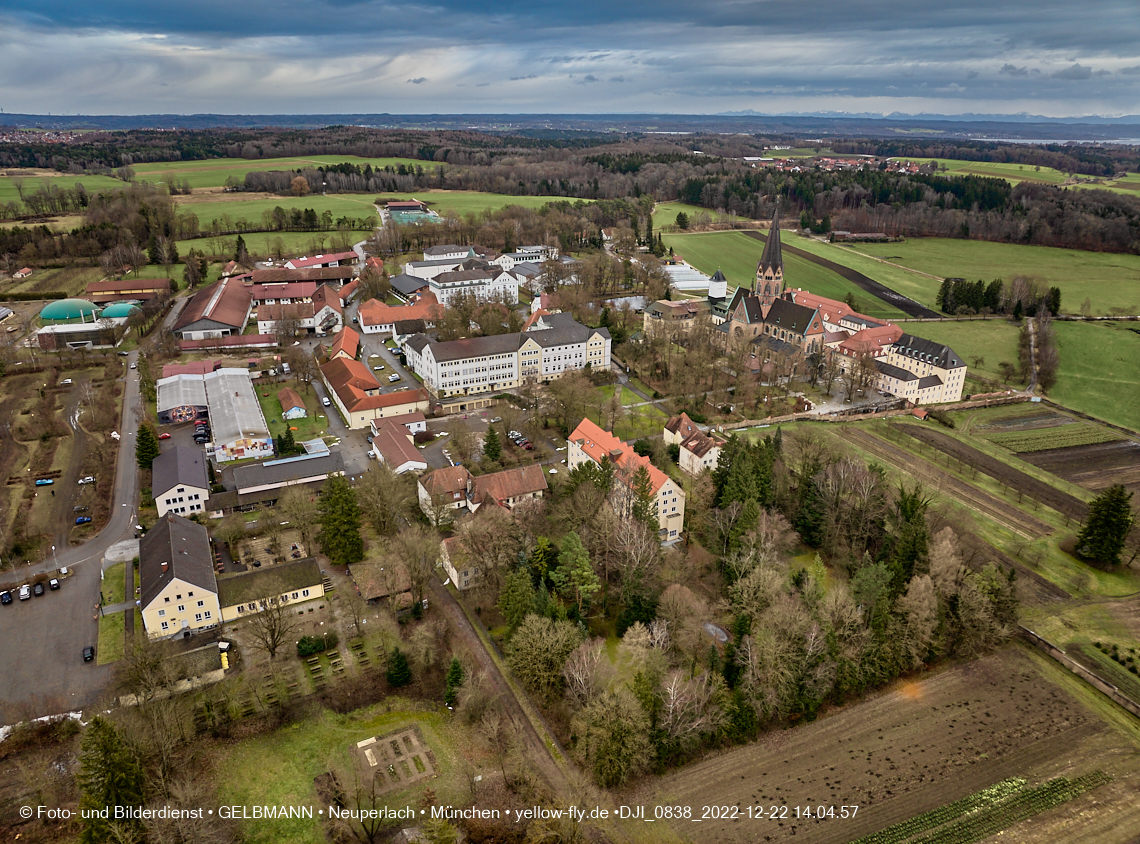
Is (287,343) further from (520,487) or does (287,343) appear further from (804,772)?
(804,772)

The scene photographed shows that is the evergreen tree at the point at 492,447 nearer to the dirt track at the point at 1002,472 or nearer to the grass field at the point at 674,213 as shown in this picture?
the dirt track at the point at 1002,472

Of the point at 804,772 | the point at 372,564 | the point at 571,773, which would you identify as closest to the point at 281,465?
the point at 372,564

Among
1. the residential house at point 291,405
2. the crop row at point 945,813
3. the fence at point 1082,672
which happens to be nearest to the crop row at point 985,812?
the crop row at point 945,813

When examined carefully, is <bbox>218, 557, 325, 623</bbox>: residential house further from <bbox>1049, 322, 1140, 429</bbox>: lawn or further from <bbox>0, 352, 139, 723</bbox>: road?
<bbox>1049, 322, 1140, 429</bbox>: lawn

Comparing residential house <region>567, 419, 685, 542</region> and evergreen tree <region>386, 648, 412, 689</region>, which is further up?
residential house <region>567, 419, 685, 542</region>

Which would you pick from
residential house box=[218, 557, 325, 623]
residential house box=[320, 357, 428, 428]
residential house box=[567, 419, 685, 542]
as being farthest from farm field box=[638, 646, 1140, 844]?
residential house box=[320, 357, 428, 428]

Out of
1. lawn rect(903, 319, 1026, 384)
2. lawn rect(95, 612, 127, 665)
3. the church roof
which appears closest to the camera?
lawn rect(95, 612, 127, 665)

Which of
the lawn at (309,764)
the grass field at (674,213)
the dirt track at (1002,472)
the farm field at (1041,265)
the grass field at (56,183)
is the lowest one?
the lawn at (309,764)
